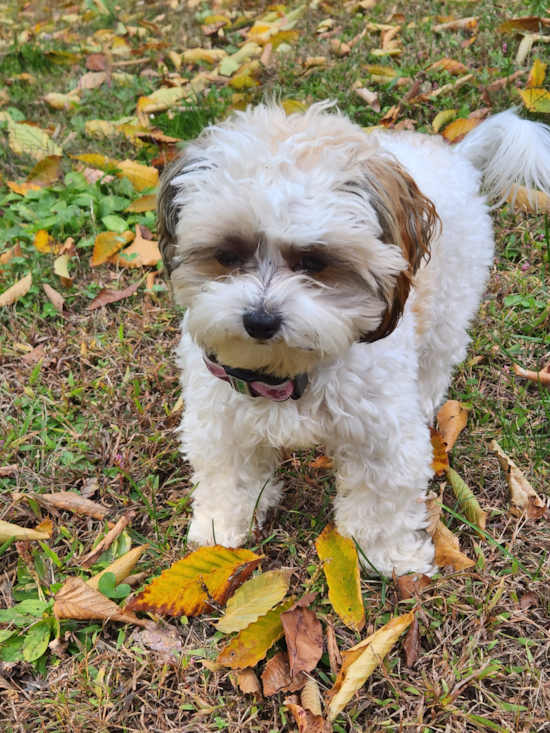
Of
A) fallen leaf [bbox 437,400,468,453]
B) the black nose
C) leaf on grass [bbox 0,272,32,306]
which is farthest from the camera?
leaf on grass [bbox 0,272,32,306]

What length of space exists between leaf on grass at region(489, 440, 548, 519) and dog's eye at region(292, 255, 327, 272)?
137cm

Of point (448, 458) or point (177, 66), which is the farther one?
point (177, 66)

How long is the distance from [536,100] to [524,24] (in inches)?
44.2

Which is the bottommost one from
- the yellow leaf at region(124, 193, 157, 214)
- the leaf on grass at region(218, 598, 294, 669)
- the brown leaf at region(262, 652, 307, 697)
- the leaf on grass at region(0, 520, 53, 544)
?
the brown leaf at region(262, 652, 307, 697)

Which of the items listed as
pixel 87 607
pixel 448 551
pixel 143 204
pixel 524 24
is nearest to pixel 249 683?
pixel 87 607

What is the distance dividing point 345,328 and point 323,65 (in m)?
4.03

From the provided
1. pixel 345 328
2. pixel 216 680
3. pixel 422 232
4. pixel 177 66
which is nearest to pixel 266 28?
pixel 177 66

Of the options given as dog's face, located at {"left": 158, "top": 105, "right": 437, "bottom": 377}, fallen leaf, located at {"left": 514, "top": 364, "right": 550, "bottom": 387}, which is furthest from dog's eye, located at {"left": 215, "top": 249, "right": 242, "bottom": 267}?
fallen leaf, located at {"left": 514, "top": 364, "right": 550, "bottom": 387}

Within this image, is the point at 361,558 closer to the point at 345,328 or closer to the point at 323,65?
the point at 345,328

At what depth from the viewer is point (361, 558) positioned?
2549 mm

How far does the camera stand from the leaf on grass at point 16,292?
3.67 m

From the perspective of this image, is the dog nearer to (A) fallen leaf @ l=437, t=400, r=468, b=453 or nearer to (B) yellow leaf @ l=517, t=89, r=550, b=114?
(A) fallen leaf @ l=437, t=400, r=468, b=453

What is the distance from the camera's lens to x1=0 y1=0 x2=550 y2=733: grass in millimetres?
2092

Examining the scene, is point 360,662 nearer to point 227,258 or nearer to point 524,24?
point 227,258
